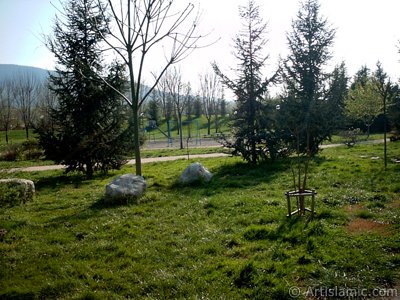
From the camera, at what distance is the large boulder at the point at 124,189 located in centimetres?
918

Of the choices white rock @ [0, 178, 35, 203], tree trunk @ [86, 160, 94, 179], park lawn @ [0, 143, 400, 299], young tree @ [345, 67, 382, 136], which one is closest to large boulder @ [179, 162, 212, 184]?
park lawn @ [0, 143, 400, 299]

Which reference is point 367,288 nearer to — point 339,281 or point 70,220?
point 339,281

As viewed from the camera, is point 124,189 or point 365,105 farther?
point 365,105

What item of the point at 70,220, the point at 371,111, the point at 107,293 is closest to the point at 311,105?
the point at 70,220

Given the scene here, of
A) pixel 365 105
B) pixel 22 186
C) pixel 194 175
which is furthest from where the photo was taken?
pixel 365 105

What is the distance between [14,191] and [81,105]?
605 centimetres

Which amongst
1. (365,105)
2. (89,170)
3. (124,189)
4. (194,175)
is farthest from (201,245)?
(365,105)

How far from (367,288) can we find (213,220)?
3.61m

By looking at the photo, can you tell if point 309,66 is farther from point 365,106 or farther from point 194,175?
point 365,106

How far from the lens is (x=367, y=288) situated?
13.9 feet

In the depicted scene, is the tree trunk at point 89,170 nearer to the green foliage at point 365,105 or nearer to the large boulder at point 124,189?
the large boulder at point 124,189

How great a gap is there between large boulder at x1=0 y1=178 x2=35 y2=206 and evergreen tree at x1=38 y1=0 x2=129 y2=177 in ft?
14.6

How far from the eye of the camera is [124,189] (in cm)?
927

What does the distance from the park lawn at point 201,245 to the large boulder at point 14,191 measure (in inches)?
14.5
